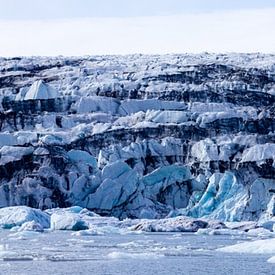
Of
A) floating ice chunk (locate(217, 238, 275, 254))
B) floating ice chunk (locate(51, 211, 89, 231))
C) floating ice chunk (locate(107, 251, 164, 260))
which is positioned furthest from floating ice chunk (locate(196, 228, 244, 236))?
floating ice chunk (locate(107, 251, 164, 260))

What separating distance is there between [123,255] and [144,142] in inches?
613

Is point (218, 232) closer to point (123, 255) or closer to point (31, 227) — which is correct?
point (31, 227)

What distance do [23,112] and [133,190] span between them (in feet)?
38.6

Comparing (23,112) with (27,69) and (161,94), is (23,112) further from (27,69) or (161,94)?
(27,69)

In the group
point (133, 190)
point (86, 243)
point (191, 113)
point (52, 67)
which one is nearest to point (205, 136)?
point (191, 113)

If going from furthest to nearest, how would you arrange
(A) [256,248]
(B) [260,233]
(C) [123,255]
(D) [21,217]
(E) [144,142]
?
(E) [144,142] → (D) [21,217] → (B) [260,233] → (A) [256,248] → (C) [123,255]

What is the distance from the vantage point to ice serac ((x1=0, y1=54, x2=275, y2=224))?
33.0 metres

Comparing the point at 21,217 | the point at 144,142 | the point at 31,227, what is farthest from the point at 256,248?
the point at 144,142

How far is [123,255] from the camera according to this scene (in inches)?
827

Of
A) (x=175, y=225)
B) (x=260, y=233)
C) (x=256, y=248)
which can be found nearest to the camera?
(x=256, y=248)

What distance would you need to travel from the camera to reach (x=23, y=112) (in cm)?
4312

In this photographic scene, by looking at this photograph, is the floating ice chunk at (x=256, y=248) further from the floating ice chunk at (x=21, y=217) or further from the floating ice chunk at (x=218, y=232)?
the floating ice chunk at (x=21, y=217)

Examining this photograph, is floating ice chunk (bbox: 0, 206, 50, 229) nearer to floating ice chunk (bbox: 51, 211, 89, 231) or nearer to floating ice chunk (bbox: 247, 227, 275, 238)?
floating ice chunk (bbox: 51, 211, 89, 231)

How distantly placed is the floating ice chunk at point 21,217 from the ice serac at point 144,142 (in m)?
0.58
